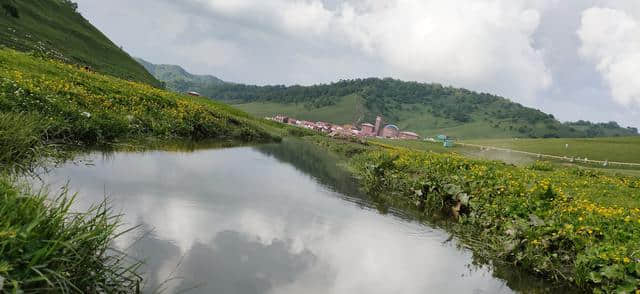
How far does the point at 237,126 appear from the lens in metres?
36.2

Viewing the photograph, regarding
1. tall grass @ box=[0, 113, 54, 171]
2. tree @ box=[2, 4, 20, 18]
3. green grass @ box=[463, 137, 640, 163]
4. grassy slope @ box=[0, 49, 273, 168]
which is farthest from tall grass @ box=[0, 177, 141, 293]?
green grass @ box=[463, 137, 640, 163]

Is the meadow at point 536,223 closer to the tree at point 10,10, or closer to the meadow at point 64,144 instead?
the meadow at point 64,144

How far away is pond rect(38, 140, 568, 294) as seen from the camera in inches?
255

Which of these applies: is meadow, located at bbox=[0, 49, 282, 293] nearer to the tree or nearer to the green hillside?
the green hillside

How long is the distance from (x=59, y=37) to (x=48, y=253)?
70680 millimetres

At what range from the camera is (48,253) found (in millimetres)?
4102

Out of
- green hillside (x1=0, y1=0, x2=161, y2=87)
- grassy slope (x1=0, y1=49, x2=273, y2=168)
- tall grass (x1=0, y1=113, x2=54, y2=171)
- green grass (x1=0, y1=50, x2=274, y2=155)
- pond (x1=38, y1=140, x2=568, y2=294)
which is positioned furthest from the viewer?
green hillside (x1=0, y1=0, x2=161, y2=87)

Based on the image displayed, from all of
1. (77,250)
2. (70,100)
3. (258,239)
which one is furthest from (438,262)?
(70,100)

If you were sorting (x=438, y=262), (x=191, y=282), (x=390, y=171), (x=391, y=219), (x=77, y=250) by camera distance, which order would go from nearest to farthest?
(x=77, y=250), (x=191, y=282), (x=438, y=262), (x=391, y=219), (x=390, y=171)

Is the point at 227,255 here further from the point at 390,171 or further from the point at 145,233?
the point at 390,171

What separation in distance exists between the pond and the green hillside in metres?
39.8

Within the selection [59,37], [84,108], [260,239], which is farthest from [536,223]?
[59,37]

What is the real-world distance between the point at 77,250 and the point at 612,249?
9.22m

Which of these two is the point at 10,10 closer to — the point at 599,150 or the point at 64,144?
→ the point at 64,144
